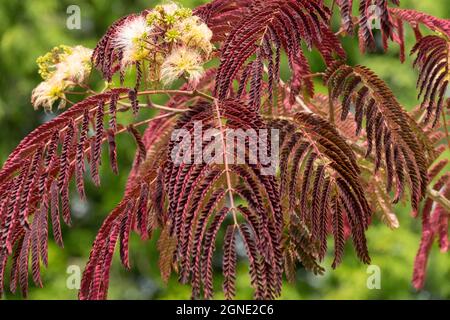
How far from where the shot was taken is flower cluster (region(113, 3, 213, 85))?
57.8 inches

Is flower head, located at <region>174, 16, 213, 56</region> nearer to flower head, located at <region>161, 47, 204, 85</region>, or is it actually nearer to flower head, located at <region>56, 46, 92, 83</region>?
flower head, located at <region>161, 47, 204, 85</region>

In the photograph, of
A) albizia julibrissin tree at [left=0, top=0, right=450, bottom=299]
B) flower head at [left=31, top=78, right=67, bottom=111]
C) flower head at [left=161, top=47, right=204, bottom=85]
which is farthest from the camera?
flower head at [left=31, top=78, right=67, bottom=111]

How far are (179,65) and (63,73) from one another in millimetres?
297

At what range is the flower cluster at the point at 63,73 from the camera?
5.39 ft

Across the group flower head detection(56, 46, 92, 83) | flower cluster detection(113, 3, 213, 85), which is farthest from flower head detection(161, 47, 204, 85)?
flower head detection(56, 46, 92, 83)

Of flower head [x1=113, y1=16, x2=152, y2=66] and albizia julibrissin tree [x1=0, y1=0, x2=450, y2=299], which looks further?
flower head [x1=113, y1=16, x2=152, y2=66]

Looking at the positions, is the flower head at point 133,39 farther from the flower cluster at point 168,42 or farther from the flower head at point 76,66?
the flower head at point 76,66

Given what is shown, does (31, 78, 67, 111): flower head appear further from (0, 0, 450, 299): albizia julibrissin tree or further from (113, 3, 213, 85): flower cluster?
(113, 3, 213, 85): flower cluster

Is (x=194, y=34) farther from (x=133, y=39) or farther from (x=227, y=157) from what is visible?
(x=227, y=157)

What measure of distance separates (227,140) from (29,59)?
4.68 m

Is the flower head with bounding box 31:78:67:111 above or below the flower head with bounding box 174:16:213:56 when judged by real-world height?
below

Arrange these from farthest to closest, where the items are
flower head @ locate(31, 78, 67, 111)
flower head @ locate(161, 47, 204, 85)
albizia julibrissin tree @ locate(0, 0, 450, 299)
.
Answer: flower head @ locate(31, 78, 67, 111) < flower head @ locate(161, 47, 204, 85) < albizia julibrissin tree @ locate(0, 0, 450, 299)

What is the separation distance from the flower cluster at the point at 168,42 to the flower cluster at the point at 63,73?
0.16 meters
